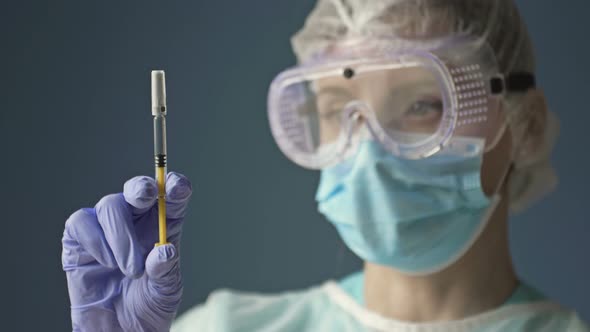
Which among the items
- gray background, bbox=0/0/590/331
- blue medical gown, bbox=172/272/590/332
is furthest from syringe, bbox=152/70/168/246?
gray background, bbox=0/0/590/331

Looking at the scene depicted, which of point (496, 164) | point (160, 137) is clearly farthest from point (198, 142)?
point (160, 137)

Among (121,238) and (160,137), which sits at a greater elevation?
(160,137)

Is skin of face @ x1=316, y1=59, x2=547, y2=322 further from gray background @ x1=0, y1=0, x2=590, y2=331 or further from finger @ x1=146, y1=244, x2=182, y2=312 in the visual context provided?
finger @ x1=146, y1=244, x2=182, y2=312

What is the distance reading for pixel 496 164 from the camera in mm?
1982

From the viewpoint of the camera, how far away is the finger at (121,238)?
128 cm

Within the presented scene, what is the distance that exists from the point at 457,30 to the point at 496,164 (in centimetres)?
35

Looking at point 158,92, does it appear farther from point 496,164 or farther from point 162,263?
point 496,164

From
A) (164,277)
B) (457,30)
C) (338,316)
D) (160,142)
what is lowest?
(338,316)

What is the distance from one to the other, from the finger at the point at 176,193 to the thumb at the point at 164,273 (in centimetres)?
8

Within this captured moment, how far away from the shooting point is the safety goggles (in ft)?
6.12

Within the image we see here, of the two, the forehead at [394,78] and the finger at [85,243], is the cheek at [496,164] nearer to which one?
the forehead at [394,78]

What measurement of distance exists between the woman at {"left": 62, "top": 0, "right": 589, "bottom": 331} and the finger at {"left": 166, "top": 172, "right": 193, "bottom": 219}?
0.68 meters

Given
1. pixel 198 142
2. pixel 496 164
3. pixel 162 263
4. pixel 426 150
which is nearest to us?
pixel 162 263

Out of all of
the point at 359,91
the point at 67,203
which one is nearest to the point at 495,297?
the point at 359,91
